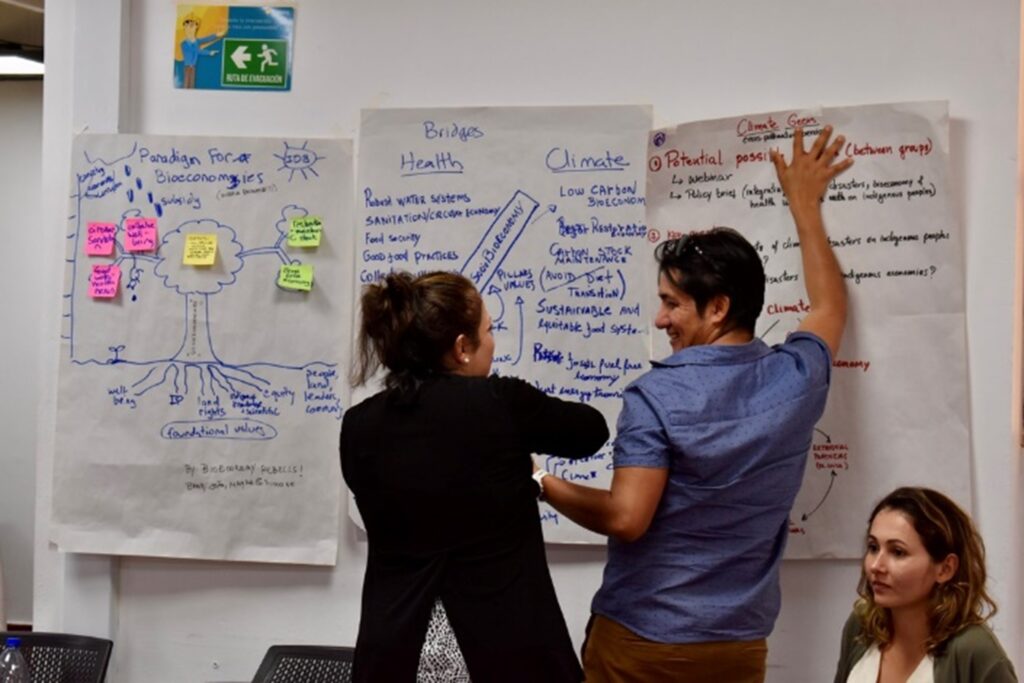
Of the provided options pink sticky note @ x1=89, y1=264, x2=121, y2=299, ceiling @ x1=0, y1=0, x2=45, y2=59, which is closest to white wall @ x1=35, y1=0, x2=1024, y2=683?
pink sticky note @ x1=89, y1=264, x2=121, y2=299

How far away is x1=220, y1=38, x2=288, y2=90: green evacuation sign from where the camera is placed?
312 cm

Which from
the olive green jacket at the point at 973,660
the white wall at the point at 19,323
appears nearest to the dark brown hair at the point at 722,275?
the olive green jacket at the point at 973,660

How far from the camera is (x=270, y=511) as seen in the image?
312 centimetres

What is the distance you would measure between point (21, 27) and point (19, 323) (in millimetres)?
1600

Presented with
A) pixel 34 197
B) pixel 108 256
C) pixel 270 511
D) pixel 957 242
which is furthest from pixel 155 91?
pixel 34 197

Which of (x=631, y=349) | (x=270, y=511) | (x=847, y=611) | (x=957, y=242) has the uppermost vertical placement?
(x=957, y=242)

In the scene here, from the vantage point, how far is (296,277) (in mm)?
3080

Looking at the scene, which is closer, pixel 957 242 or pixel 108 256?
pixel 957 242

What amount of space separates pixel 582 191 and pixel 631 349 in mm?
399

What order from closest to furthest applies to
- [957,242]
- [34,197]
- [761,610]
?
[761,610] < [957,242] < [34,197]

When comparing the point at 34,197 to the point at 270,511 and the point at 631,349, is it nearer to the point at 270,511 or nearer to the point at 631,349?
the point at 270,511

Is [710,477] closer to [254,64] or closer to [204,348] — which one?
[204,348]

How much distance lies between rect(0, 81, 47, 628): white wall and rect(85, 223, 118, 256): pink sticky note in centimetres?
328

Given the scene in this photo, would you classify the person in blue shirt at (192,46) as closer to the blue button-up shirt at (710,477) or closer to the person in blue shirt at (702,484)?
the person in blue shirt at (702,484)
